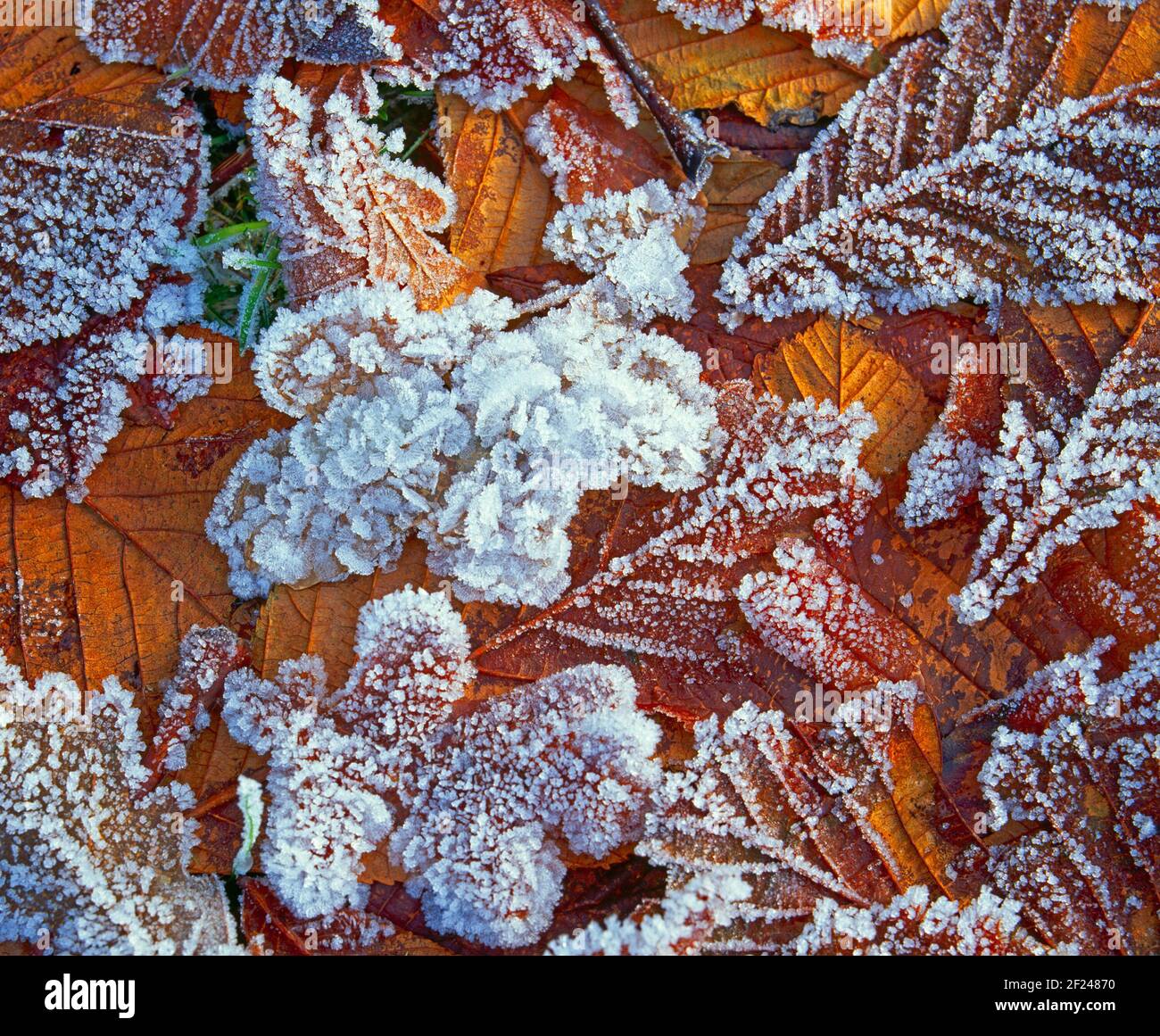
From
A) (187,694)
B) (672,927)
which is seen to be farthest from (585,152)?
(672,927)

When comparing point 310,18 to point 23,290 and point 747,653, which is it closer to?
point 23,290

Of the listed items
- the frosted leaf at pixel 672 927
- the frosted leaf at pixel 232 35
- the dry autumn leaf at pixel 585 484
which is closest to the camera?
the frosted leaf at pixel 672 927

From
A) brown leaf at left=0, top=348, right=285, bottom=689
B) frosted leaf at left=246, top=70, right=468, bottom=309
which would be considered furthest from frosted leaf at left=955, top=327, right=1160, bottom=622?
brown leaf at left=0, top=348, right=285, bottom=689

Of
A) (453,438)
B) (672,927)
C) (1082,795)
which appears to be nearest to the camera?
(672,927)

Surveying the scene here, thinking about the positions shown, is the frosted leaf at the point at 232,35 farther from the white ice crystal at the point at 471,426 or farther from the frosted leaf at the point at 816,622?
the frosted leaf at the point at 816,622

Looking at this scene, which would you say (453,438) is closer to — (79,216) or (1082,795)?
(79,216)

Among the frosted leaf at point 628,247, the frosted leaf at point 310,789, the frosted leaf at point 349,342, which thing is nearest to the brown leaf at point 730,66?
the frosted leaf at point 628,247
